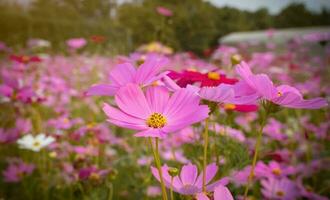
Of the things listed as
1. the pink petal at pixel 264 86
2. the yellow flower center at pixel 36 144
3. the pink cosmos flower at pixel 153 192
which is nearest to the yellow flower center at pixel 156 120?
the pink petal at pixel 264 86

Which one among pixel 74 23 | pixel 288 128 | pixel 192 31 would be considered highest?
pixel 74 23

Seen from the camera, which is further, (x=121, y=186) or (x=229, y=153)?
(x=121, y=186)

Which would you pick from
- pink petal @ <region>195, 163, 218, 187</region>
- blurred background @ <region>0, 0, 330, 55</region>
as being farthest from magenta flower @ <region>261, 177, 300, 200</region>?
blurred background @ <region>0, 0, 330, 55</region>

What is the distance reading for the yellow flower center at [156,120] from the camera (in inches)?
14.1

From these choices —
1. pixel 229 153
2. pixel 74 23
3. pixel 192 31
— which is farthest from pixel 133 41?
pixel 229 153

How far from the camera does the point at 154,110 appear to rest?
0.38m

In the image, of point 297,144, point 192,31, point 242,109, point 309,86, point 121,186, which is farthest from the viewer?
point 192,31

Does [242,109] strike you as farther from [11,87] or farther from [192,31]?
[192,31]

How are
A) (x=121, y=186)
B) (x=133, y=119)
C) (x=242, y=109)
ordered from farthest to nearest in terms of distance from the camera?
(x=121, y=186) → (x=242, y=109) → (x=133, y=119)

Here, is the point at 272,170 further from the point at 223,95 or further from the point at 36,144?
the point at 36,144

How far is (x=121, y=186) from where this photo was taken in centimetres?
111

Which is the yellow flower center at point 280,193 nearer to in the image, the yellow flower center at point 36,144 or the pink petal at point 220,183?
the pink petal at point 220,183

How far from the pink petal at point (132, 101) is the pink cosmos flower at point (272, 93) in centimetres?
10

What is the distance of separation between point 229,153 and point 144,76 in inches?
12.3
